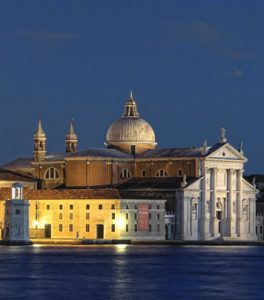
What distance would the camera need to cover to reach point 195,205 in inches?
4107

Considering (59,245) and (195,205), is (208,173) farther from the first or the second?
(59,245)

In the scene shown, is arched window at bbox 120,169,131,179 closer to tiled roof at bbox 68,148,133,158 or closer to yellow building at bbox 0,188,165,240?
tiled roof at bbox 68,148,133,158

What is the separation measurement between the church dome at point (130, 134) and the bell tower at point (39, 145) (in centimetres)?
459

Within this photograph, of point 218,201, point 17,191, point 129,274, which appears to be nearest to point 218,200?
point 218,201

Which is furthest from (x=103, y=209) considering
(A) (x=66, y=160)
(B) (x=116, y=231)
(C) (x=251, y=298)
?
(C) (x=251, y=298)

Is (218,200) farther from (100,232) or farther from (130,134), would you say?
(100,232)

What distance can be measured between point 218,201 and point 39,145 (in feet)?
45.5

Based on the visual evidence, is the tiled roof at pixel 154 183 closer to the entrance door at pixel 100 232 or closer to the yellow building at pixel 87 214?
the yellow building at pixel 87 214

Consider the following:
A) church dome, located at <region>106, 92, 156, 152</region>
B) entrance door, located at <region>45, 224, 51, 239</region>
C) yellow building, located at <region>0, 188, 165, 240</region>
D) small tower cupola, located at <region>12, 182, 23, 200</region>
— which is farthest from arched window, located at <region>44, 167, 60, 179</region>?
small tower cupola, located at <region>12, 182, 23, 200</region>

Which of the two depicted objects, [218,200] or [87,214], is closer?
[87,214]

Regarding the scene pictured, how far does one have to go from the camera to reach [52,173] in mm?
108875

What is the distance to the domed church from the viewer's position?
10375 centimetres

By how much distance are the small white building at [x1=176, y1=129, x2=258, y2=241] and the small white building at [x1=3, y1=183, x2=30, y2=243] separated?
40.5 ft

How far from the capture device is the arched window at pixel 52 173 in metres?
108
